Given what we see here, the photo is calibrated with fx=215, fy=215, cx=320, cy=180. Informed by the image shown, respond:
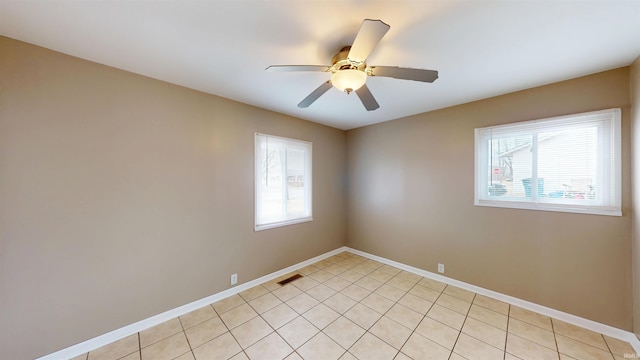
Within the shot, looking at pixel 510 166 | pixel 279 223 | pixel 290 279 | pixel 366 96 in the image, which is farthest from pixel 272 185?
pixel 510 166

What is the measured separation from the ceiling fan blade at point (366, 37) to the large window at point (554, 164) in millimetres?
2260

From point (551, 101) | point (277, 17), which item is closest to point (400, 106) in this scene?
point (551, 101)

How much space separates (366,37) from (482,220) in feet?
8.85

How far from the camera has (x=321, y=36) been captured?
154 centimetres

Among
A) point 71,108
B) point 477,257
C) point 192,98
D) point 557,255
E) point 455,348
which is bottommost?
point 455,348

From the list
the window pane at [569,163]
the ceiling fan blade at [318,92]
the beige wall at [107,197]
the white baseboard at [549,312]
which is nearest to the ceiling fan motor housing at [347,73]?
the ceiling fan blade at [318,92]

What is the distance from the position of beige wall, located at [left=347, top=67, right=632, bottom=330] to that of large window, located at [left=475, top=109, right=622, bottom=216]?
0.24 feet

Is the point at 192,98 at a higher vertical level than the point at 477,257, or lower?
higher

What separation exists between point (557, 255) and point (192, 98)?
4300mm

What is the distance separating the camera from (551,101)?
2291mm

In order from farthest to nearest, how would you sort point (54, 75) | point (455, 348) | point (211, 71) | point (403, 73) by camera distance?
1. point (211, 71)
2. point (455, 348)
3. point (54, 75)
4. point (403, 73)

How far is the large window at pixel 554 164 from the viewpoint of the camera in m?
2.05

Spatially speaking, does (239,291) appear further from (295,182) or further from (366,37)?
(366,37)

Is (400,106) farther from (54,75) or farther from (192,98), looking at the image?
(54,75)
